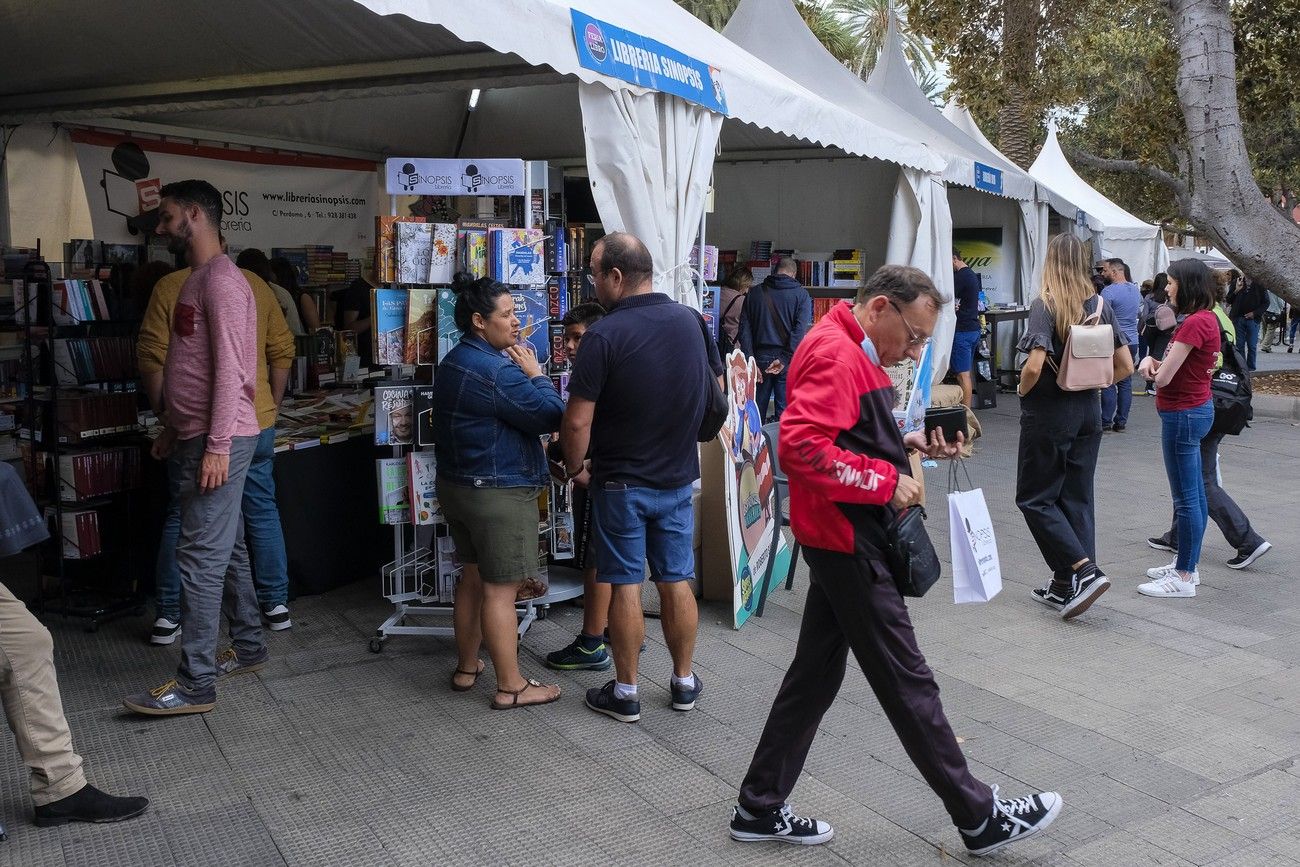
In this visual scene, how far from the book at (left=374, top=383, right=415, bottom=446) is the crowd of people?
52cm

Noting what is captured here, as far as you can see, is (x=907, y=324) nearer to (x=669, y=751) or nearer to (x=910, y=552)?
(x=910, y=552)

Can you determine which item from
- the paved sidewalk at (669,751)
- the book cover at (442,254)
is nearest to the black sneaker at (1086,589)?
the paved sidewalk at (669,751)

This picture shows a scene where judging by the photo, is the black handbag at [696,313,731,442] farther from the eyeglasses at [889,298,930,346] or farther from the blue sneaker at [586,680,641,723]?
the eyeglasses at [889,298,930,346]

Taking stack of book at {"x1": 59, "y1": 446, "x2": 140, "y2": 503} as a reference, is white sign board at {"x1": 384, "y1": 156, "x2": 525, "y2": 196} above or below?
above

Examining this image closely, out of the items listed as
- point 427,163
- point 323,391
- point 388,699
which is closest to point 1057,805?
point 388,699

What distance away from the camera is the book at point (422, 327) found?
15.6ft

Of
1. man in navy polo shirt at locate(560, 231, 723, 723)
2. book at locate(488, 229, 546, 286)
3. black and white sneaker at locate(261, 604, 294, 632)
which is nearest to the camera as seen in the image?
man in navy polo shirt at locate(560, 231, 723, 723)

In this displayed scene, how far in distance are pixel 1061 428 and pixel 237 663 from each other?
12.6 ft

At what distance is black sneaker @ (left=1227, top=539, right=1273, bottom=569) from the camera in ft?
21.1

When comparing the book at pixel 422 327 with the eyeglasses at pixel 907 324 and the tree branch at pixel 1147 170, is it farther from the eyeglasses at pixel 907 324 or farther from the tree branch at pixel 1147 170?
the tree branch at pixel 1147 170

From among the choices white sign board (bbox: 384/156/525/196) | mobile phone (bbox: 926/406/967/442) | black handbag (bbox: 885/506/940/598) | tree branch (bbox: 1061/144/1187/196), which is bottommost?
black handbag (bbox: 885/506/940/598)

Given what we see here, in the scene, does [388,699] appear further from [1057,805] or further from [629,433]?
[1057,805]

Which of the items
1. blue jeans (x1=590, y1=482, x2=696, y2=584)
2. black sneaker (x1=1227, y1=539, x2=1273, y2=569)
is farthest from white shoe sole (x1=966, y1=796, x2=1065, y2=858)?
black sneaker (x1=1227, y1=539, x2=1273, y2=569)

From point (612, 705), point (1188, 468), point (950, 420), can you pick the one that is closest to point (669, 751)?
point (612, 705)
